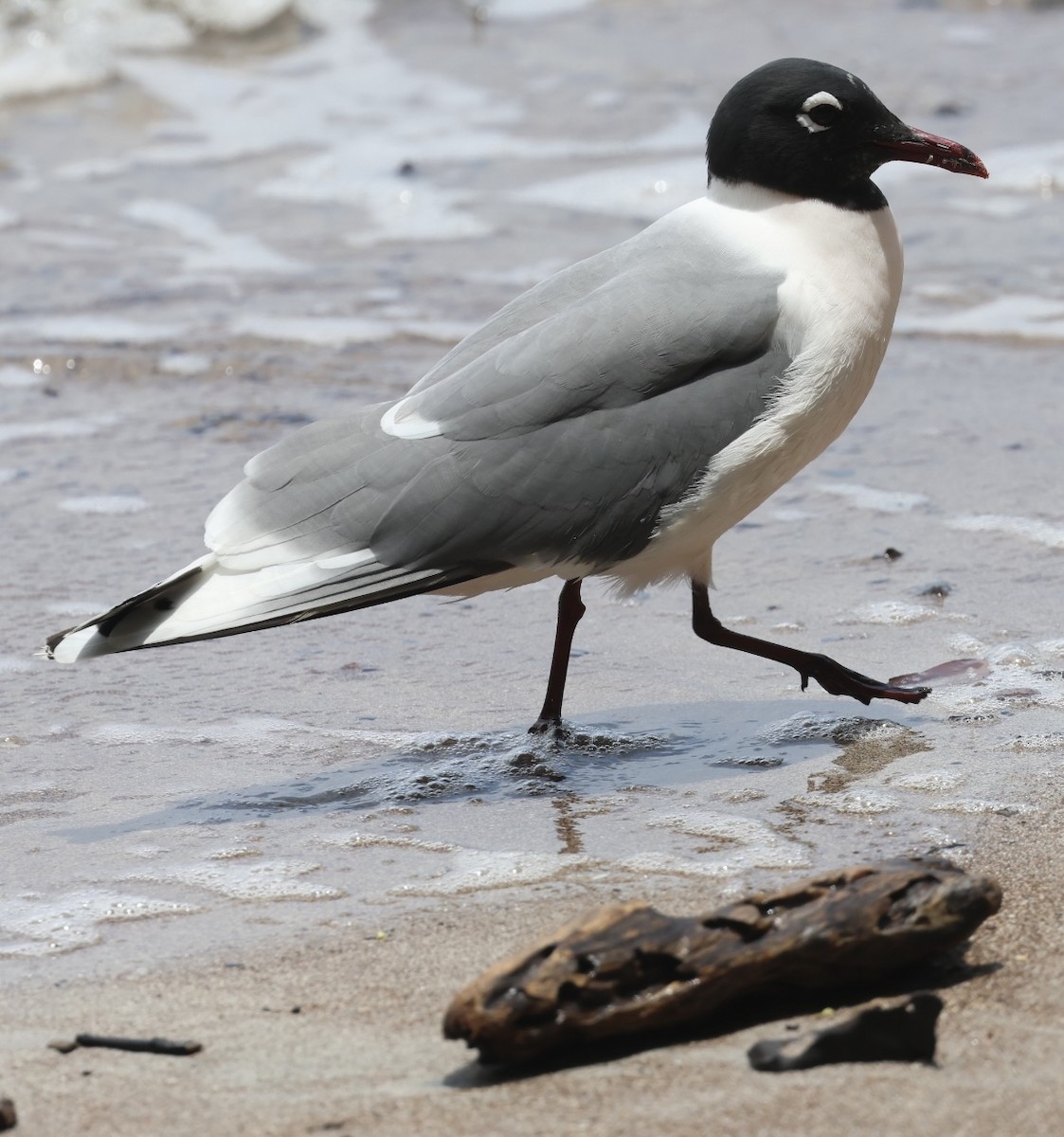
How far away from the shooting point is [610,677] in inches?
181

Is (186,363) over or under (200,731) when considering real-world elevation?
over

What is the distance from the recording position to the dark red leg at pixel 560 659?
4.20 meters

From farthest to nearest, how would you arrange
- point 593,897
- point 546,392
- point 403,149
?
point 403,149
point 546,392
point 593,897

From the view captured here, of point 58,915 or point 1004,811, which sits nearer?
point 58,915

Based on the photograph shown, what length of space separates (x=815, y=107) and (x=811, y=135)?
0.21 ft

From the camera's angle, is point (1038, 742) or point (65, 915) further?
point (1038, 742)

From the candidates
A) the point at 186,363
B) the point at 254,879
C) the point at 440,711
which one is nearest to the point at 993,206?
the point at 186,363

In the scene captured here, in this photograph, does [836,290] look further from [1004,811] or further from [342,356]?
[342,356]

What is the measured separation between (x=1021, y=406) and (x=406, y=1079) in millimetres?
4603

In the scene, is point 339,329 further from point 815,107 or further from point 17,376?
point 815,107

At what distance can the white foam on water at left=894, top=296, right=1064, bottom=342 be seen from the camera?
740 centimetres

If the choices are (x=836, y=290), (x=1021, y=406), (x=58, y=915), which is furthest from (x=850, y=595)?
(x=58, y=915)

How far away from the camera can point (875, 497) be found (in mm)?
5730

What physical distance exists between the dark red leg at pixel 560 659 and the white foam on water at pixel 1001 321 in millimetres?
3632
